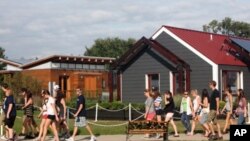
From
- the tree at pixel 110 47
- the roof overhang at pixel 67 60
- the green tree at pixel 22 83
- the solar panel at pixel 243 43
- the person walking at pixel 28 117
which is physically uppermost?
the tree at pixel 110 47

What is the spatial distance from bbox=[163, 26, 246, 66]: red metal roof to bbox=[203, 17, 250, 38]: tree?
53.7m

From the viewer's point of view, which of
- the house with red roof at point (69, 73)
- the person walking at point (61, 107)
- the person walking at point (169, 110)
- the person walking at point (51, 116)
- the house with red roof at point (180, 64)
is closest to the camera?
the person walking at point (51, 116)

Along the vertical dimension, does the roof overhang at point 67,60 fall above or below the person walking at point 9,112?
above

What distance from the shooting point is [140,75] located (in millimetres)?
33656

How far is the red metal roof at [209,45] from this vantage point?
3184cm

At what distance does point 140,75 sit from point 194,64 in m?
3.62

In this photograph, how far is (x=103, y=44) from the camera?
91.0 metres

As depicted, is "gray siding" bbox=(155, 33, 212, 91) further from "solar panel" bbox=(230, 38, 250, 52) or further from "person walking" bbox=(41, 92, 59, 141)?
"person walking" bbox=(41, 92, 59, 141)

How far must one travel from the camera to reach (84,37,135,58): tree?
8994 cm

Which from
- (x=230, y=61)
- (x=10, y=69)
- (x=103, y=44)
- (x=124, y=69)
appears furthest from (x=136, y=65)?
(x=103, y=44)

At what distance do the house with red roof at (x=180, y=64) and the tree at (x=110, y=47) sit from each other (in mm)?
54772

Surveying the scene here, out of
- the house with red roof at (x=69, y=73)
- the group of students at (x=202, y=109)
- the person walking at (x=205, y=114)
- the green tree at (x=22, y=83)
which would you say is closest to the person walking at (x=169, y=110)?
the group of students at (x=202, y=109)

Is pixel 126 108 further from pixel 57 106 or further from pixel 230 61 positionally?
pixel 57 106

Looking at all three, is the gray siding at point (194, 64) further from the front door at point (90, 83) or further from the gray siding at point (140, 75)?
the front door at point (90, 83)
